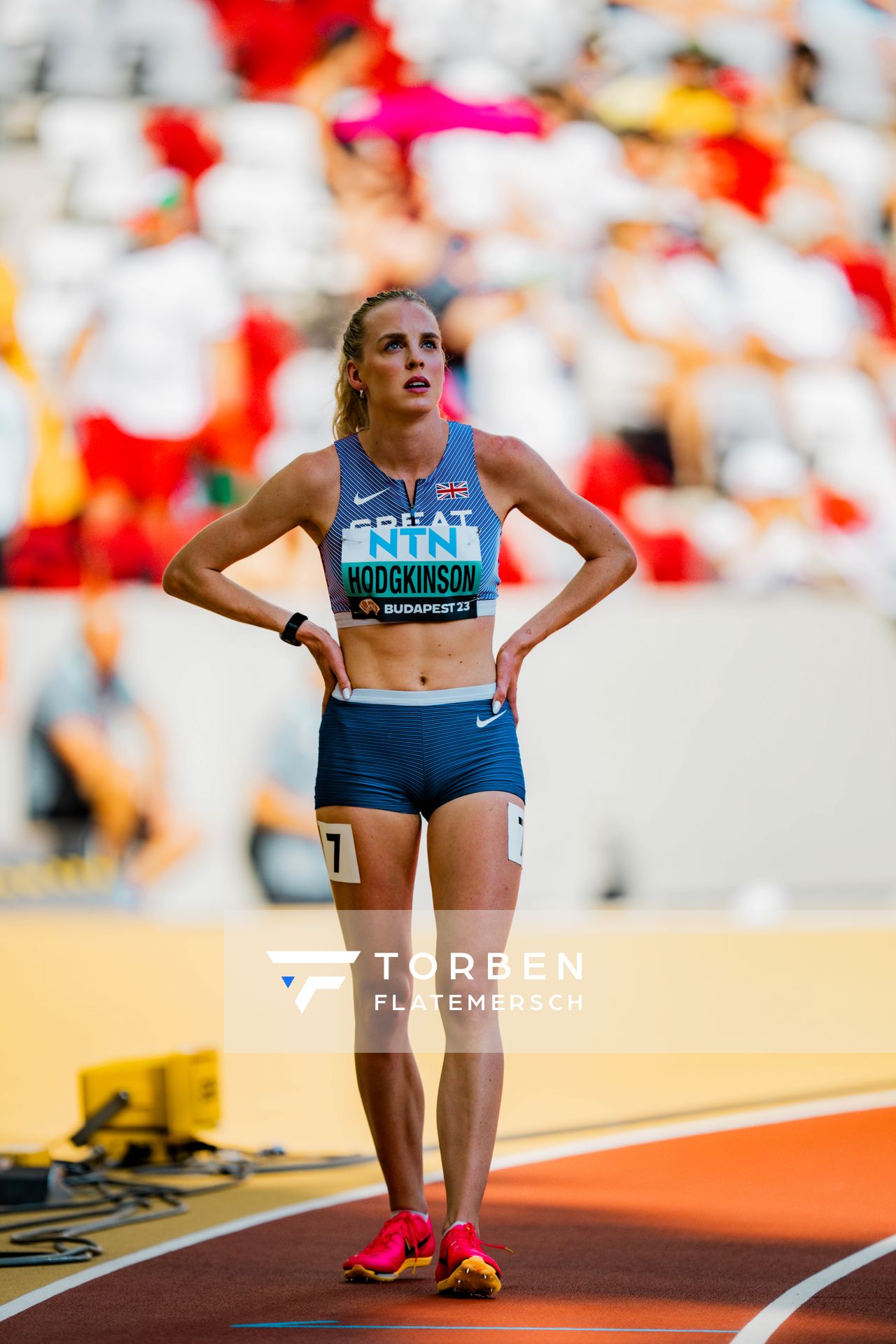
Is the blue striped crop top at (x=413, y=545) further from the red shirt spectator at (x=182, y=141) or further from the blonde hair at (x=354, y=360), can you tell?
the red shirt spectator at (x=182, y=141)

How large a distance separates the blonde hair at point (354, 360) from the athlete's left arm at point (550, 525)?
319 millimetres

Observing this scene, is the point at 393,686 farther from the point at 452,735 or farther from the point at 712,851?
the point at 712,851

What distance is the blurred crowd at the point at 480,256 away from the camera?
46.4 ft

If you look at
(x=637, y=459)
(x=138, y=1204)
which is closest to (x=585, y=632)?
(x=637, y=459)

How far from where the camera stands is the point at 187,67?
14727mm

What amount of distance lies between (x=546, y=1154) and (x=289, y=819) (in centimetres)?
752

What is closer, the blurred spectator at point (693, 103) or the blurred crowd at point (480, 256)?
the blurred crowd at point (480, 256)

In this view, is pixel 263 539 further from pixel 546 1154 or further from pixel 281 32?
pixel 281 32

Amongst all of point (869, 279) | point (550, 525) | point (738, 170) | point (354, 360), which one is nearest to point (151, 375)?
point (738, 170)

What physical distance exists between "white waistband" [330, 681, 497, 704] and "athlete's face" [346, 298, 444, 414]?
0.66 metres

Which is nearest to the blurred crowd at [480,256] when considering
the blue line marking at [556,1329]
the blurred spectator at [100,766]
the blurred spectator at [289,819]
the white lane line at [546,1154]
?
the blurred spectator at [100,766]

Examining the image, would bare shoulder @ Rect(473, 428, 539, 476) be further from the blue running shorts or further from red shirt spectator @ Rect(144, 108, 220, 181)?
red shirt spectator @ Rect(144, 108, 220, 181)

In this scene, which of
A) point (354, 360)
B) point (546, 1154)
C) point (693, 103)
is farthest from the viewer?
point (693, 103)

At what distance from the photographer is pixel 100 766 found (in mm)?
13820
